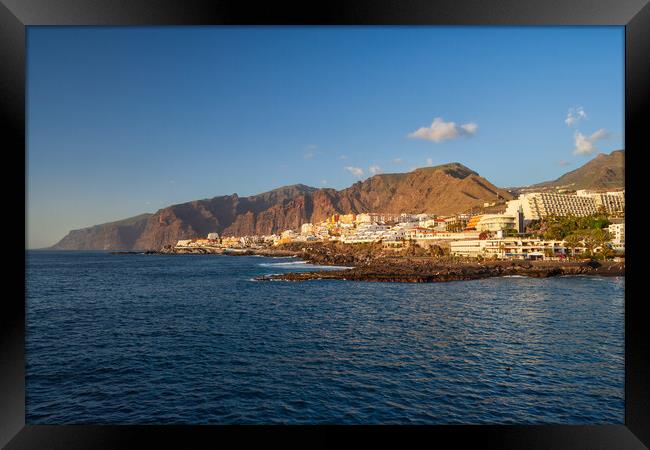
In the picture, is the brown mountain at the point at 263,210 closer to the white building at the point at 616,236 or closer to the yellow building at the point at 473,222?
the yellow building at the point at 473,222

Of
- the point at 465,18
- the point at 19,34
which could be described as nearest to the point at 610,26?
the point at 465,18

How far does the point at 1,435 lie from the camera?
2.30m

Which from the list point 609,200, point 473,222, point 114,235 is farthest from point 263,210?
point 609,200

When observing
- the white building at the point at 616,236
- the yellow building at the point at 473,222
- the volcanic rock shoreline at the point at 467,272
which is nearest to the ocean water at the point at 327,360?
the volcanic rock shoreline at the point at 467,272

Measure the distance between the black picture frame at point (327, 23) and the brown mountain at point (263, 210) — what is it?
204ft

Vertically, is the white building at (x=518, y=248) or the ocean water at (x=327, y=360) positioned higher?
the white building at (x=518, y=248)

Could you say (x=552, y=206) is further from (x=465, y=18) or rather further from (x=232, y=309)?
(x=465, y=18)

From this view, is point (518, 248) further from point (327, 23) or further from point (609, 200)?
point (327, 23)

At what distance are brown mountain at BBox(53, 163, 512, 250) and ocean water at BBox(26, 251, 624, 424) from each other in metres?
52.9

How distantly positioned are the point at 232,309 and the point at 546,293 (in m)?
13.6

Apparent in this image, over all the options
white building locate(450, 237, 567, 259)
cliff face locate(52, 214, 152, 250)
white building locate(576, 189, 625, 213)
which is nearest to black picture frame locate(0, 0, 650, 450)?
white building locate(450, 237, 567, 259)

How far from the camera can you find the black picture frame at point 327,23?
238 centimetres

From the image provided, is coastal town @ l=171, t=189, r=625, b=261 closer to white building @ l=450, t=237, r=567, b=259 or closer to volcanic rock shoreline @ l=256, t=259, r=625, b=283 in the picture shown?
Result: white building @ l=450, t=237, r=567, b=259

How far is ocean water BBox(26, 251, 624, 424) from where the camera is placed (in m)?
5.08
